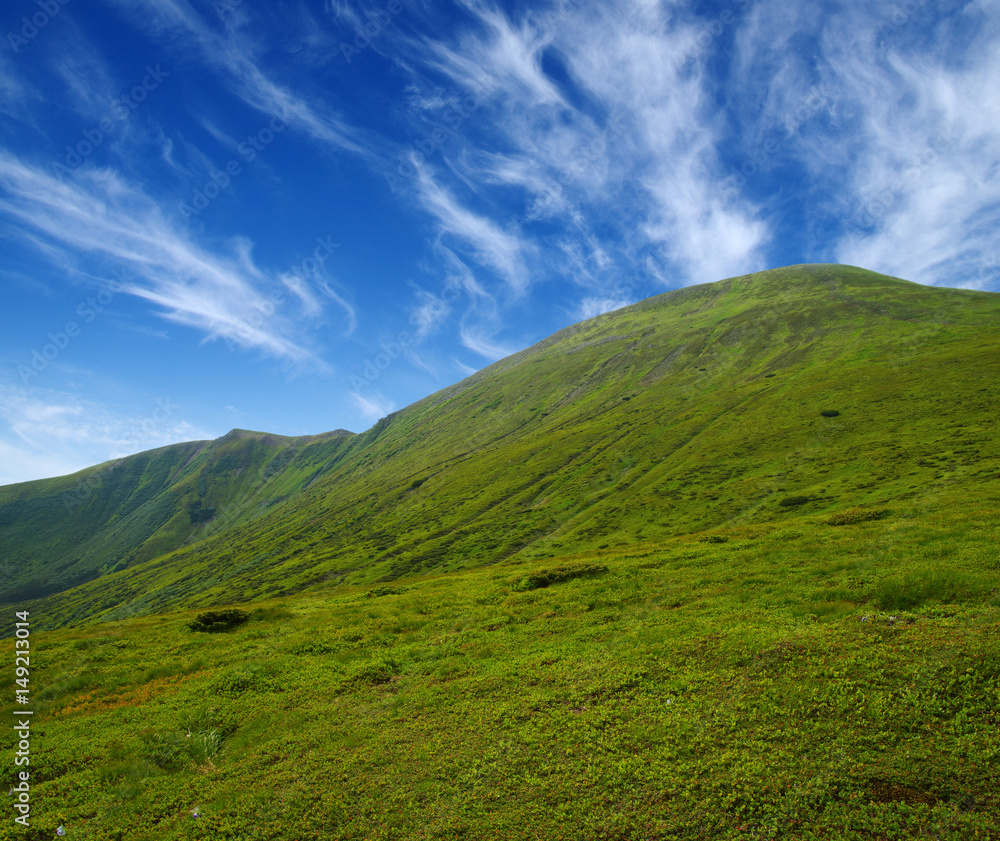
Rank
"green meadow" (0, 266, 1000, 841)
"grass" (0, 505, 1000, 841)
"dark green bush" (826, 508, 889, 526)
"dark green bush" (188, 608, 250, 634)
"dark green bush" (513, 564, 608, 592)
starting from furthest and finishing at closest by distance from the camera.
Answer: "dark green bush" (826, 508, 889, 526) < "dark green bush" (513, 564, 608, 592) < "dark green bush" (188, 608, 250, 634) < "green meadow" (0, 266, 1000, 841) < "grass" (0, 505, 1000, 841)

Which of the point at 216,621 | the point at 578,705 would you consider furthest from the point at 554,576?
the point at 216,621

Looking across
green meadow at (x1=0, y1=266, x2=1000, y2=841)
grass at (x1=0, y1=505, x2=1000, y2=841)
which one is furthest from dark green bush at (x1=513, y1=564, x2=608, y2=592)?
grass at (x1=0, y1=505, x2=1000, y2=841)

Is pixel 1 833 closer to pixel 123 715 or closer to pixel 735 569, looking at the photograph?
pixel 123 715

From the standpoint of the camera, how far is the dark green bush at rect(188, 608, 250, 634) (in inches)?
1420

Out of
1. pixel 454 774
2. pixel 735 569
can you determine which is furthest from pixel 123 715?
pixel 735 569

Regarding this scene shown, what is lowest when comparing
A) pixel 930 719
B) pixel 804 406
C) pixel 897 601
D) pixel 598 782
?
pixel 598 782

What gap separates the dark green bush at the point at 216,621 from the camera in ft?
118

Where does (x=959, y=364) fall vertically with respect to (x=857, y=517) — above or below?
above

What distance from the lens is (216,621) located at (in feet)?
119

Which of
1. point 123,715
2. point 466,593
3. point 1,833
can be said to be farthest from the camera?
point 466,593

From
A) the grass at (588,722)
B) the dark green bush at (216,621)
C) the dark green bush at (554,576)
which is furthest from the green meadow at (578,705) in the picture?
the dark green bush at (216,621)

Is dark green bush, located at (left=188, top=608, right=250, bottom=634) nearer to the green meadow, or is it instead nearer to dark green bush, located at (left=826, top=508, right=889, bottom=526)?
the green meadow

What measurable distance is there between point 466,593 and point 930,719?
30.1m

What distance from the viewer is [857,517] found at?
45.1 m
